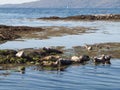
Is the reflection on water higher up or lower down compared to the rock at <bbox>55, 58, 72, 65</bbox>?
lower down

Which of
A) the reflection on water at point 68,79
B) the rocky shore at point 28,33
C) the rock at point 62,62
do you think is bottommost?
the reflection on water at point 68,79

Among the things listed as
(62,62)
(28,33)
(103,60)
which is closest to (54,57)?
(62,62)

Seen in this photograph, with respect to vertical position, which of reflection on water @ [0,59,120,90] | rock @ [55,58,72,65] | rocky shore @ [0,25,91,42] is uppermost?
rocky shore @ [0,25,91,42]

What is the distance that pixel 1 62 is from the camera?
27188 mm

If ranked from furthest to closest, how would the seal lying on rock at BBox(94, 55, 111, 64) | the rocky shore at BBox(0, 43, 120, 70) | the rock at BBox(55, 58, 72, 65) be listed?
the seal lying on rock at BBox(94, 55, 111, 64)
the rocky shore at BBox(0, 43, 120, 70)
the rock at BBox(55, 58, 72, 65)

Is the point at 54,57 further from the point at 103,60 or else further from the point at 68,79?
the point at 68,79

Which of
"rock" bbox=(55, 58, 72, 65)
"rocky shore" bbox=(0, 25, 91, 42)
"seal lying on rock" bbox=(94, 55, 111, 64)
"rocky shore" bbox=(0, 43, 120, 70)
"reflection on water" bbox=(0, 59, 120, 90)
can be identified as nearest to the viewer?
"reflection on water" bbox=(0, 59, 120, 90)

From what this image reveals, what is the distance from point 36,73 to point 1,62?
3918mm

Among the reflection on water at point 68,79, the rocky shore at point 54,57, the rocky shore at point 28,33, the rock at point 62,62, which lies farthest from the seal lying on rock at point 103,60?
the rocky shore at point 28,33

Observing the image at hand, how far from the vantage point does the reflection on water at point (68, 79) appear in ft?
66.9

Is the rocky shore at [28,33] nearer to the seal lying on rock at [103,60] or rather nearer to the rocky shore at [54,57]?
the rocky shore at [54,57]

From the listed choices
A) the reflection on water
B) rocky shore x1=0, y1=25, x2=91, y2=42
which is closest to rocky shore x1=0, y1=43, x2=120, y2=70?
the reflection on water

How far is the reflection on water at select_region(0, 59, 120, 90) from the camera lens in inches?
803

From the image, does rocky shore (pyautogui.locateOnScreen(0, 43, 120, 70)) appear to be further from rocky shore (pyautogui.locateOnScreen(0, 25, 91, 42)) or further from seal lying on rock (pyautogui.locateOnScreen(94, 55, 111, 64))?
rocky shore (pyautogui.locateOnScreen(0, 25, 91, 42))
